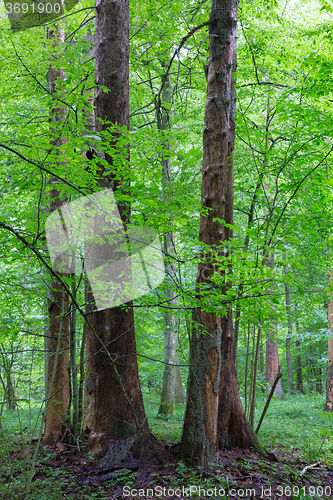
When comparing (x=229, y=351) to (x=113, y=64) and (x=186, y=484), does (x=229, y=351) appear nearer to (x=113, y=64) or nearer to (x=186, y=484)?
(x=186, y=484)

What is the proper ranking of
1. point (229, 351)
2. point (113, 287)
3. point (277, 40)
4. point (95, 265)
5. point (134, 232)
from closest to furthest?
1. point (113, 287)
2. point (134, 232)
3. point (95, 265)
4. point (229, 351)
5. point (277, 40)

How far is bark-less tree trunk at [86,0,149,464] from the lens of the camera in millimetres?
4078

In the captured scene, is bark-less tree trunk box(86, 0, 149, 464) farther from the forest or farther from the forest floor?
the forest floor

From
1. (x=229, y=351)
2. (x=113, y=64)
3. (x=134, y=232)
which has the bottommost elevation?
(x=229, y=351)

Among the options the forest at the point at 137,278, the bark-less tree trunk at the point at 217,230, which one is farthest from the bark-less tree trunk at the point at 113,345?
the bark-less tree trunk at the point at 217,230

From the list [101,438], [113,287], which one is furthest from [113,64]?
[101,438]

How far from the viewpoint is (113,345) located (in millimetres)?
4328

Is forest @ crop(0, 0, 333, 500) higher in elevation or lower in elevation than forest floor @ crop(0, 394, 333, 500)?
higher

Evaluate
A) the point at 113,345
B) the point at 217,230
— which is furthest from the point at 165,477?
the point at 217,230

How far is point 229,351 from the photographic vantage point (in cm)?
491

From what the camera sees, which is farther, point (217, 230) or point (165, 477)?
point (217, 230)

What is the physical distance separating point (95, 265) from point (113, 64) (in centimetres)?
301

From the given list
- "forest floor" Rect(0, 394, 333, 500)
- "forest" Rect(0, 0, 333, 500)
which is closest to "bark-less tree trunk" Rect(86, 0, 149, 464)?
"forest" Rect(0, 0, 333, 500)

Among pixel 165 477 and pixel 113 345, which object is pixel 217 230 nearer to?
pixel 113 345
